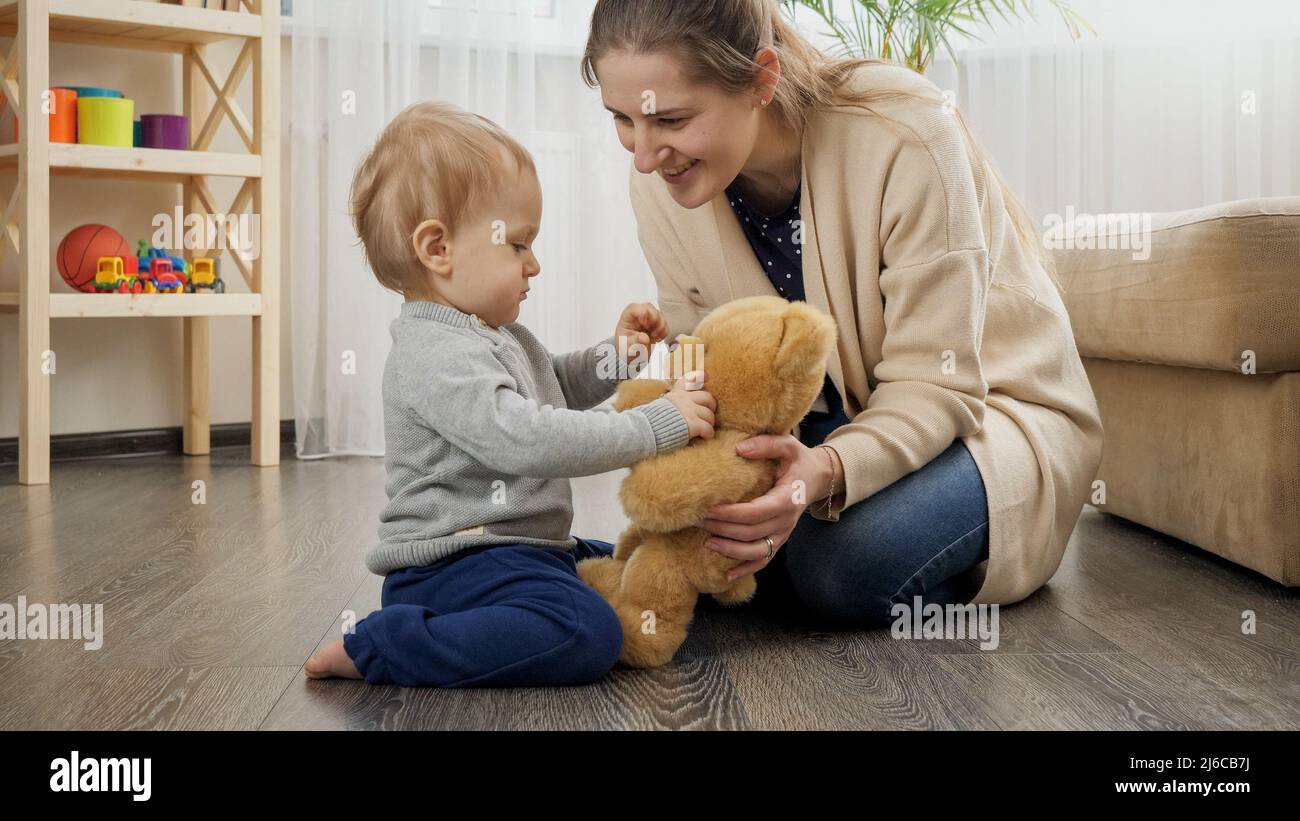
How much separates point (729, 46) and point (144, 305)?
1.77m

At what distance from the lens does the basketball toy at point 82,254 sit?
267 centimetres

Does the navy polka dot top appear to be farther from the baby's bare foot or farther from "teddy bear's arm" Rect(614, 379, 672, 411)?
the baby's bare foot

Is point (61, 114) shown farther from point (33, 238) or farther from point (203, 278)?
point (203, 278)

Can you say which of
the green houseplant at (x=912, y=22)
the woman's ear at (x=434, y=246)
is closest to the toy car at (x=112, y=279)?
the green houseplant at (x=912, y=22)

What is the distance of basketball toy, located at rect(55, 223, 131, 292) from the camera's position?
267 centimetres

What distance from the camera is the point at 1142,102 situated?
Answer: 3.06 m

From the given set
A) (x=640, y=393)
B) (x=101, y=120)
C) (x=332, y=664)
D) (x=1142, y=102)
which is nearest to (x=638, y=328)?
(x=640, y=393)

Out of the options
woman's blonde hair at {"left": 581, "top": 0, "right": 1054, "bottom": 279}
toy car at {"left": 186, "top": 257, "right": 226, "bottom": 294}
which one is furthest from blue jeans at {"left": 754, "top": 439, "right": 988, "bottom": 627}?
toy car at {"left": 186, "top": 257, "right": 226, "bottom": 294}

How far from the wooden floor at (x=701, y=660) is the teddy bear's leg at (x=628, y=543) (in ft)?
0.39

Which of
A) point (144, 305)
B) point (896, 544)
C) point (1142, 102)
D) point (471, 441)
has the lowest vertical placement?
point (896, 544)

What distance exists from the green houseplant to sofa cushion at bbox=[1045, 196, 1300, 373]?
833mm

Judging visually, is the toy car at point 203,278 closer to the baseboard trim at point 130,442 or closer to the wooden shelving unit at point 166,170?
the wooden shelving unit at point 166,170
